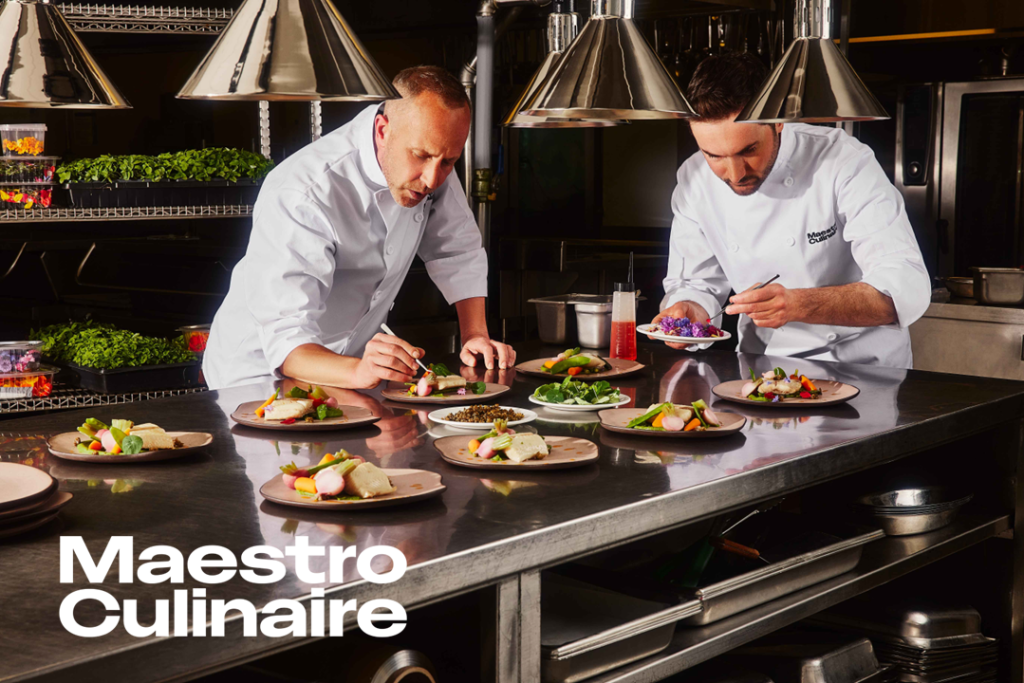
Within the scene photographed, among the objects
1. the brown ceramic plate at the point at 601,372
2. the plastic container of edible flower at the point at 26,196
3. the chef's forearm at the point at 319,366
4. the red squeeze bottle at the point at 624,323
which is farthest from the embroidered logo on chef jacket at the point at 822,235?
the plastic container of edible flower at the point at 26,196

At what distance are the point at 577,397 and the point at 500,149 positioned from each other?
13.1 feet

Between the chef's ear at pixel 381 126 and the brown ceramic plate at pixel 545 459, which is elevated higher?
the chef's ear at pixel 381 126

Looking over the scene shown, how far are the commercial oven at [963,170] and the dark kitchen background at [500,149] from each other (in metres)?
0.06

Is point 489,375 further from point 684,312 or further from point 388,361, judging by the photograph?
point 684,312

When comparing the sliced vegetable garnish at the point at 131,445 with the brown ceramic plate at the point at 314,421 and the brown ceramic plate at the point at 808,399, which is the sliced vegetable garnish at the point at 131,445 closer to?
the brown ceramic plate at the point at 314,421

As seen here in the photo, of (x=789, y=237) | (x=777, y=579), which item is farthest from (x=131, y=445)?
(x=789, y=237)

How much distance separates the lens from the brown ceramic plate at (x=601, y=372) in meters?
2.55

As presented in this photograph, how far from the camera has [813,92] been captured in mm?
2186

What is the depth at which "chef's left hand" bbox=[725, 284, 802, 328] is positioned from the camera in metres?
2.59

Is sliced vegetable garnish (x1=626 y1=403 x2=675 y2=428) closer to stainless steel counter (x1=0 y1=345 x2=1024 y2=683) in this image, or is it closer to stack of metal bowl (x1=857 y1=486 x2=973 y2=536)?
stainless steel counter (x1=0 y1=345 x2=1024 y2=683)

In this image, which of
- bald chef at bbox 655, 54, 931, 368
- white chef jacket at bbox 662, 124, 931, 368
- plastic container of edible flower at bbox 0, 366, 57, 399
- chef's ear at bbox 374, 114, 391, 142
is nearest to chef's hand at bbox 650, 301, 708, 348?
bald chef at bbox 655, 54, 931, 368

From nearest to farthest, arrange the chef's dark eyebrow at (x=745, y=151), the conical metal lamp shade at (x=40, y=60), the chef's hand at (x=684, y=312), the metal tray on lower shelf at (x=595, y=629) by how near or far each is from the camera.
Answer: the metal tray on lower shelf at (x=595, y=629), the conical metal lamp shade at (x=40, y=60), the chef's dark eyebrow at (x=745, y=151), the chef's hand at (x=684, y=312)

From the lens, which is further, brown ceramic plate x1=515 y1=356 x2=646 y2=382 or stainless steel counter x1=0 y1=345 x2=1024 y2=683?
brown ceramic plate x1=515 y1=356 x2=646 y2=382

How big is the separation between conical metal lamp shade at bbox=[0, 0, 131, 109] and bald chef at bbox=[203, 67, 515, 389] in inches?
30.3
